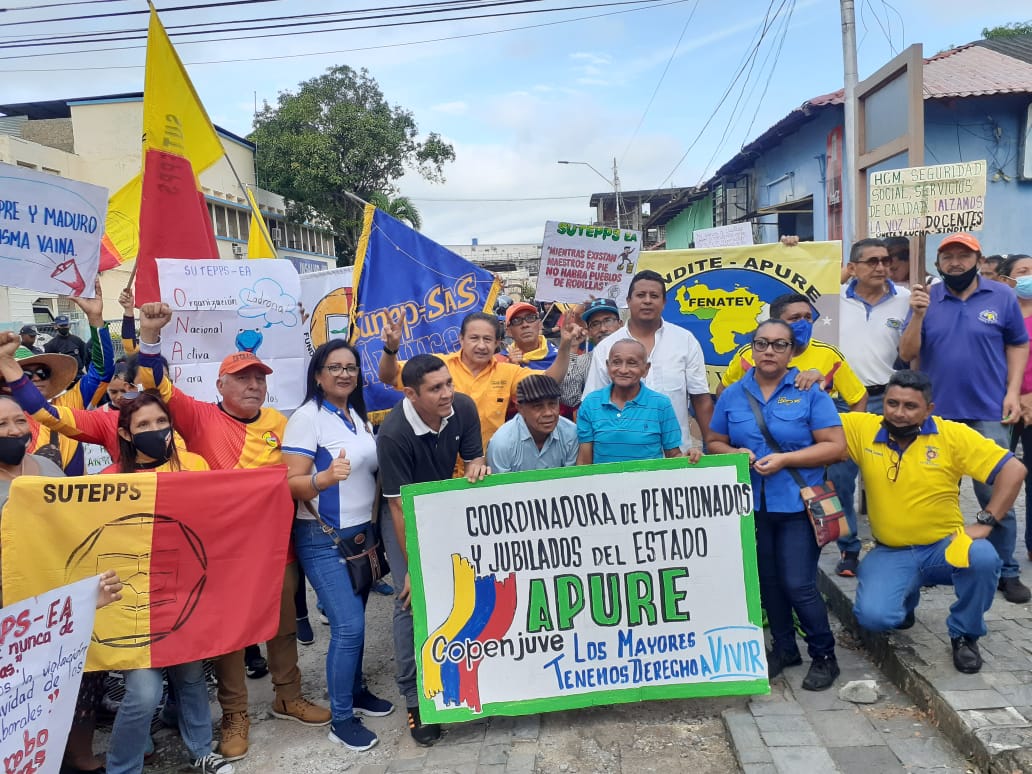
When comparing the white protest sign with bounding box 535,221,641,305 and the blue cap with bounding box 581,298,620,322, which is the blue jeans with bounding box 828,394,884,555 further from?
the white protest sign with bounding box 535,221,641,305

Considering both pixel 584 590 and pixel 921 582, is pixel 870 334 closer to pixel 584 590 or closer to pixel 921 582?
pixel 921 582

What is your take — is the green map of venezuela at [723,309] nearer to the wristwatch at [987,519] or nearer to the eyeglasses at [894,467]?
the eyeglasses at [894,467]

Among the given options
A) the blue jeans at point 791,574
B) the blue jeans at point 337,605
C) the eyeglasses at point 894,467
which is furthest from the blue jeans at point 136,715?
the eyeglasses at point 894,467

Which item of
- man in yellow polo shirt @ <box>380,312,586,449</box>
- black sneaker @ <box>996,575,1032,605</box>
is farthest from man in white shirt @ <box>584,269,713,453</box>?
black sneaker @ <box>996,575,1032,605</box>

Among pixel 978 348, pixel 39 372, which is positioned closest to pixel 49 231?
pixel 39 372

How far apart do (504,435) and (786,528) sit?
1488 millimetres

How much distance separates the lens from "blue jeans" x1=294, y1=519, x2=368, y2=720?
373 centimetres

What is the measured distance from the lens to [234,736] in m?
3.73

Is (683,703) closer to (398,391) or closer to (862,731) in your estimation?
(862,731)

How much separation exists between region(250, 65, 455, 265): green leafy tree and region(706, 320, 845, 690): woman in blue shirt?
2929cm

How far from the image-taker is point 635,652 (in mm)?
3742

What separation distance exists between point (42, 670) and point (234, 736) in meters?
1.18

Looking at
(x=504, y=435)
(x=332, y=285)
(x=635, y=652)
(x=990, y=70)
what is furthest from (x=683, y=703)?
(x=990, y=70)

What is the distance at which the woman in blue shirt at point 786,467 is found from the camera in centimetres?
380
